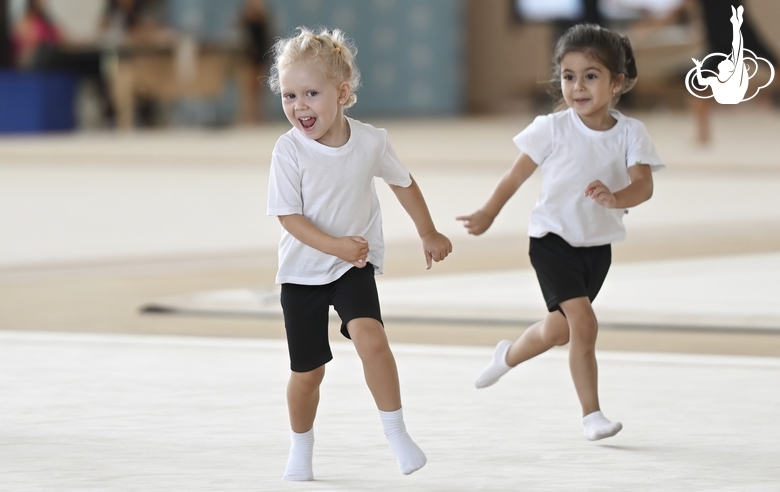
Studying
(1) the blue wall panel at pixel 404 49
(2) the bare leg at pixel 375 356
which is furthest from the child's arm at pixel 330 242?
(1) the blue wall panel at pixel 404 49

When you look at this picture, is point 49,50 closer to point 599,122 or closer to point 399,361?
point 399,361

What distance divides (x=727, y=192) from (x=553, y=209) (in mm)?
5348

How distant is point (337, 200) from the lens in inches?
86.3

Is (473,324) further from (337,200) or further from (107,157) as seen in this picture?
(107,157)

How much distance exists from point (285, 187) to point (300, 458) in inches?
18.1

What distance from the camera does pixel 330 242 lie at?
6.96ft

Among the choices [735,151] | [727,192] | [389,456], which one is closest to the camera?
[389,456]

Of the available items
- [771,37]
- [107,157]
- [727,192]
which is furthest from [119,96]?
[771,37]

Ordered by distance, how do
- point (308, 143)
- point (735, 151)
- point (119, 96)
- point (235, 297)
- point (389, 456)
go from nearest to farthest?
point (308, 143) → point (389, 456) → point (235, 297) → point (735, 151) → point (119, 96)

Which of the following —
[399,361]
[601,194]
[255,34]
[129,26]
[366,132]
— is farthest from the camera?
[255,34]

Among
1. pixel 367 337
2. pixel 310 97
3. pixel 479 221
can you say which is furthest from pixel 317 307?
pixel 479 221

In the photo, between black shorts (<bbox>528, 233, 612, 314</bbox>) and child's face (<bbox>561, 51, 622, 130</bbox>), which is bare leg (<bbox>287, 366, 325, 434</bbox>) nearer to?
black shorts (<bbox>528, 233, 612, 314</bbox>)

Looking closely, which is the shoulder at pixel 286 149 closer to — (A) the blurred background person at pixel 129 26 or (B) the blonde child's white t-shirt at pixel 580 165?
(B) the blonde child's white t-shirt at pixel 580 165

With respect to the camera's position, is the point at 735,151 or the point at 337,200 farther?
the point at 735,151
